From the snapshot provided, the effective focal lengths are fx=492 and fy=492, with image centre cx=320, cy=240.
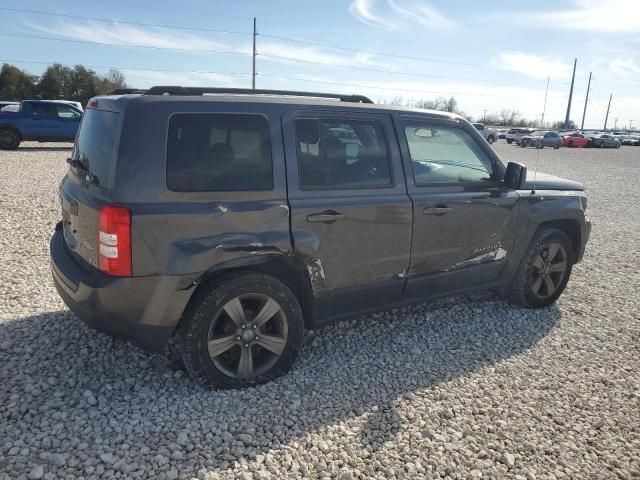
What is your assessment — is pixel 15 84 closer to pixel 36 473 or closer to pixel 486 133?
pixel 486 133

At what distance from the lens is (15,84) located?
44.0m

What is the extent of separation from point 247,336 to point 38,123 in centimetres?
1756

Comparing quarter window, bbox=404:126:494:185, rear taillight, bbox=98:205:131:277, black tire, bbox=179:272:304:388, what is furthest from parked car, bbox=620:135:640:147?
rear taillight, bbox=98:205:131:277

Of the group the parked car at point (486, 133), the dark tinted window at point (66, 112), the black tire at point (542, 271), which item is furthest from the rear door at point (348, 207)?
the parked car at point (486, 133)

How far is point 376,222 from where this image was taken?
3502 millimetres

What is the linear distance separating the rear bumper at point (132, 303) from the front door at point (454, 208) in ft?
5.93

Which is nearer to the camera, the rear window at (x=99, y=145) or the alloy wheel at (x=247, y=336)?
the rear window at (x=99, y=145)

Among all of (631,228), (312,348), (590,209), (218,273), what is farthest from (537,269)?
(590,209)

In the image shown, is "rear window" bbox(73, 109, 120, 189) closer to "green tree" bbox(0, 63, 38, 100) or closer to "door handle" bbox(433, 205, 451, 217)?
"door handle" bbox(433, 205, 451, 217)

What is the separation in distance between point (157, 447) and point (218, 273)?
1.03 metres

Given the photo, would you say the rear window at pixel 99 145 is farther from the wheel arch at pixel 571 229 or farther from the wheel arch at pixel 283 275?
the wheel arch at pixel 571 229

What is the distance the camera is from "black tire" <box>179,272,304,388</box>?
9.88 ft

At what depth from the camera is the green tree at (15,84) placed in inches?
1711

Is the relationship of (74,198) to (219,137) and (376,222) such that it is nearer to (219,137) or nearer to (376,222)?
(219,137)
